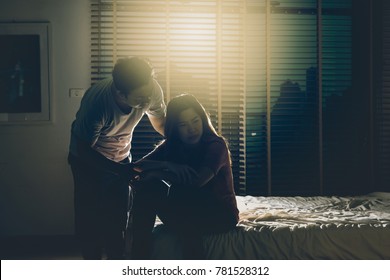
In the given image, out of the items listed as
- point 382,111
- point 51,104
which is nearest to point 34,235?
point 51,104

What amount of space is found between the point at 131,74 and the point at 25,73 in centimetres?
213

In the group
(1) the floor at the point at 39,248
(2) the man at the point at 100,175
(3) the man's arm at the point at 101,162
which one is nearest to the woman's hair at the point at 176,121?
(2) the man at the point at 100,175

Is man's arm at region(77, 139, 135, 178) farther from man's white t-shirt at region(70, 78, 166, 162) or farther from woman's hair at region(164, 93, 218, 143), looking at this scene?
woman's hair at region(164, 93, 218, 143)

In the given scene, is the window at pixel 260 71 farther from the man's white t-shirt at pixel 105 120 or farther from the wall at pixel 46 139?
the man's white t-shirt at pixel 105 120

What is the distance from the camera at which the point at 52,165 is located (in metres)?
4.20

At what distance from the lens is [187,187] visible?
93.3 inches

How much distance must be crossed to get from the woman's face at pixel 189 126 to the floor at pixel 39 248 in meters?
1.51

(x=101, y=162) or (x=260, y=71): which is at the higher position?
(x=260, y=71)

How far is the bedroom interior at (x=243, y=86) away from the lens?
418 cm

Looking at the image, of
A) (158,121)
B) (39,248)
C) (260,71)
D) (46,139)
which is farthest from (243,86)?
(39,248)

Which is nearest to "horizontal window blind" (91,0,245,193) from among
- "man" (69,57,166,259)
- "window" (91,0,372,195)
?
"window" (91,0,372,195)

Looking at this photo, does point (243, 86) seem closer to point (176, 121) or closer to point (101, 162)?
point (176, 121)

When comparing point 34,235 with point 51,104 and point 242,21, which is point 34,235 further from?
point 242,21

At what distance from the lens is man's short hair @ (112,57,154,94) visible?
2.39m
